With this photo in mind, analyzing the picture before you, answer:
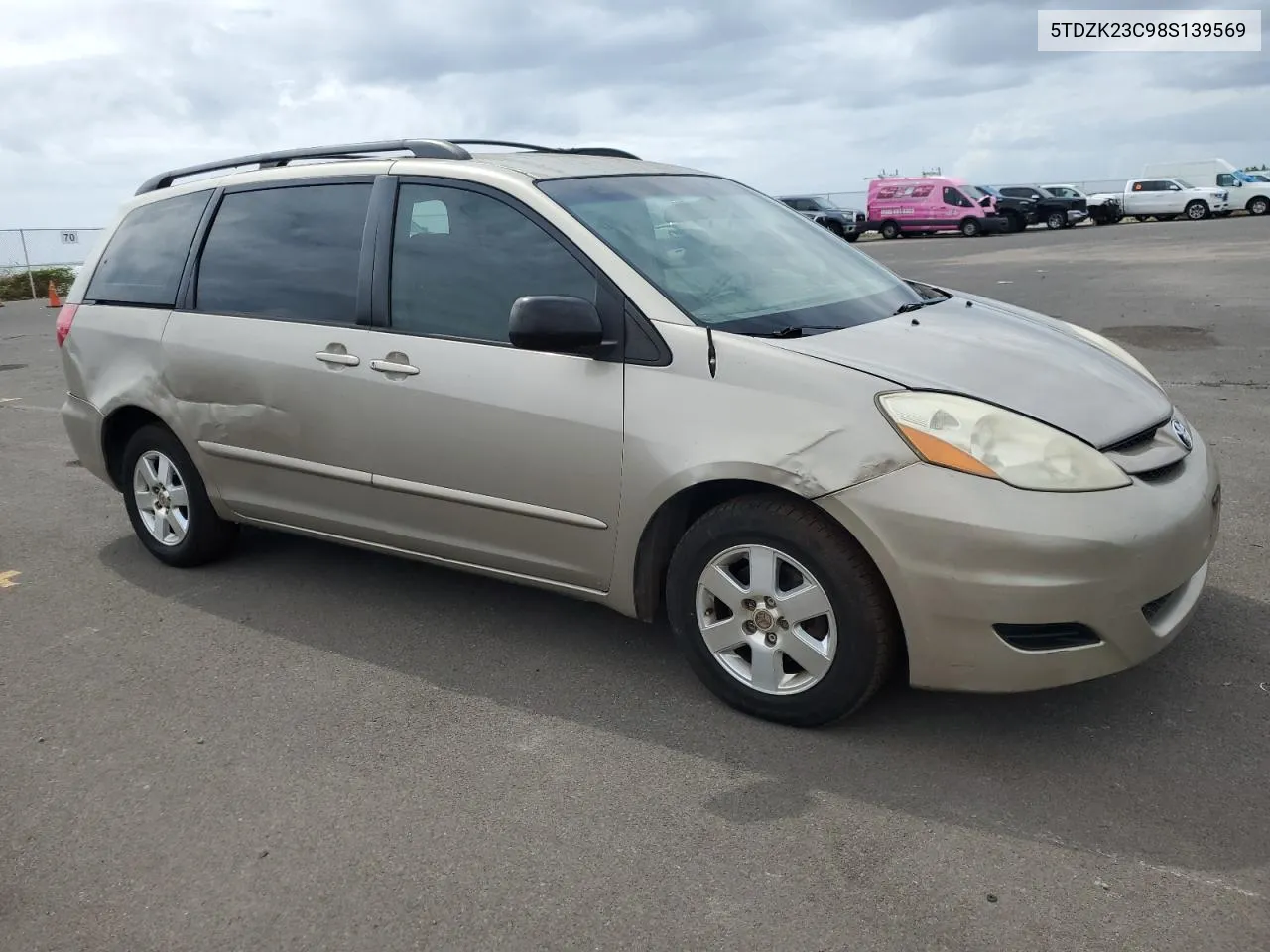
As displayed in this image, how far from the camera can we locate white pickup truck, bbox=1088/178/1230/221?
37844 mm

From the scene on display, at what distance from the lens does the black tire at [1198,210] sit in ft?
124

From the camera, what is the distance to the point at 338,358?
4301mm

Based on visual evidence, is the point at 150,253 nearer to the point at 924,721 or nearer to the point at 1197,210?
the point at 924,721

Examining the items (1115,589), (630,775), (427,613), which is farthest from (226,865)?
(1115,589)

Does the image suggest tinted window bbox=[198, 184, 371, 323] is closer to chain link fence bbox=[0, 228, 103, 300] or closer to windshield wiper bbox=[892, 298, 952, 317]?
windshield wiper bbox=[892, 298, 952, 317]

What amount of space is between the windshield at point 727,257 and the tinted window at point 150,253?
77.1 inches

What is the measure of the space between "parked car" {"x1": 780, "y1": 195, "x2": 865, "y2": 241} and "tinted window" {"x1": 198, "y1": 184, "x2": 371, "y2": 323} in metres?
32.6

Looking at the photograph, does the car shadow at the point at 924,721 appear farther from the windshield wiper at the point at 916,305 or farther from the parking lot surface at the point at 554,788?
the windshield wiper at the point at 916,305

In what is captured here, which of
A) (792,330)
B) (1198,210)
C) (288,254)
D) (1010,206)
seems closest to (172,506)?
(288,254)

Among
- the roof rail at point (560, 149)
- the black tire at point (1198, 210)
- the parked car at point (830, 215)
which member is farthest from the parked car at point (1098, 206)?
the roof rail at point (560, 149)

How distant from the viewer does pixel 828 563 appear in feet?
10.8

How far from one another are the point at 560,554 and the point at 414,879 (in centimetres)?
130

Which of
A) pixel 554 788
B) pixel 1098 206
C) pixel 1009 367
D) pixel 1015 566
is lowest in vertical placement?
pixel 554 788

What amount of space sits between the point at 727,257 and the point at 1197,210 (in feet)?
129
